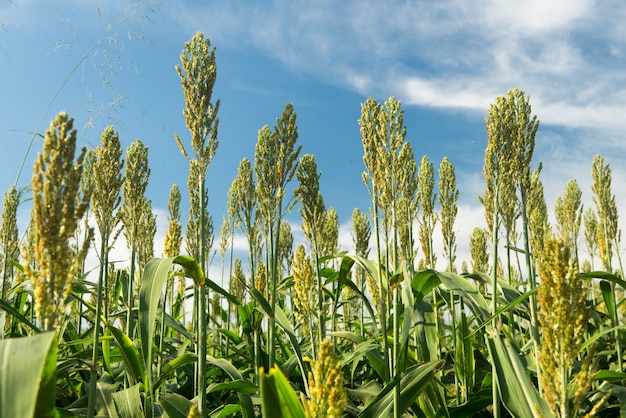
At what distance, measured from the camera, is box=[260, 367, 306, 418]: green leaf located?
1.81 m

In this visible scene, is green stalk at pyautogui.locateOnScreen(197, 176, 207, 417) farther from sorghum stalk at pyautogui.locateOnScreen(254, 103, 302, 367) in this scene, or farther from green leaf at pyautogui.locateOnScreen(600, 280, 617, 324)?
green leaf at pyautogui.locateOnScreen(600, 280, 617, 324)

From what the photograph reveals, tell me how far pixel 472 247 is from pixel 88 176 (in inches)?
226

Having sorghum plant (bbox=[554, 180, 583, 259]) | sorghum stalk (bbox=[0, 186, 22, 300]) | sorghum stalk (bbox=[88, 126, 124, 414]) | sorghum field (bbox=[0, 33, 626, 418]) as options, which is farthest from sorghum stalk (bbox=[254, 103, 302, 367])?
sorghum plant (bbox=[554, 180, 583, 259])

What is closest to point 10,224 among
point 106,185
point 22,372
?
point 106,185

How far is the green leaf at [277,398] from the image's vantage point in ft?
5.94

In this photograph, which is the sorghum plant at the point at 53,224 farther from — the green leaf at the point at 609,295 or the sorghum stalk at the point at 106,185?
the green leaf at the point at 609,295

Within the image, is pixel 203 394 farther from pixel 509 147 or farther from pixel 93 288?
pixel 509 147

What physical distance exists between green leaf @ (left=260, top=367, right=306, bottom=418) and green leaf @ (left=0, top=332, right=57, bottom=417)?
682mm

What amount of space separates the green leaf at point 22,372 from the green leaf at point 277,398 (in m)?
0.68

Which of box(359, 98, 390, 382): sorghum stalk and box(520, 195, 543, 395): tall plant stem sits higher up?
box(359, 98, 390, 382): sorghum stalk

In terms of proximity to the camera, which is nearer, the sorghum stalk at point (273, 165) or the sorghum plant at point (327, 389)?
the sorghum plant at point (327, 389)

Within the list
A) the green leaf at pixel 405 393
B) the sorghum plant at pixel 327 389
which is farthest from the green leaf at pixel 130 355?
the sorghum plant at pixel 327 389

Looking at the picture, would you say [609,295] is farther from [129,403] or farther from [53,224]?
[53,224]

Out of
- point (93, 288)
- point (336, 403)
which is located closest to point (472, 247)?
point (93, 288)
